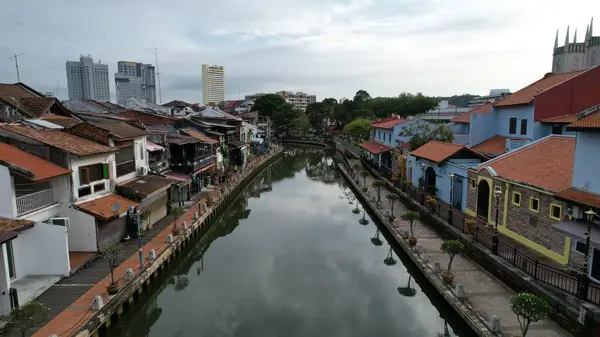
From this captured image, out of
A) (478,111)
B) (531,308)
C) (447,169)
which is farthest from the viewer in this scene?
(478,111)

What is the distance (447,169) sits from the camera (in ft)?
83.6

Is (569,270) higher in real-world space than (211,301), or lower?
higher

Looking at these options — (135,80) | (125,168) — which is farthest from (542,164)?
(135,80)

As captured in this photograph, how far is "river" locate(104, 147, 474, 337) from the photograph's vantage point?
1396 centimetres

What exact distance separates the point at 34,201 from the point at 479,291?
16.8 metres

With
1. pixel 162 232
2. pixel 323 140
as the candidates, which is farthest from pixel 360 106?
pixel 162 232

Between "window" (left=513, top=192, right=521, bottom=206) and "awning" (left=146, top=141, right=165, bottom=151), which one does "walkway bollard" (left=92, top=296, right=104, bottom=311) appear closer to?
"awning" (left=146, top=141, right=165, bottom=151)

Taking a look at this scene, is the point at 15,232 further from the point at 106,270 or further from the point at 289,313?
the point at 289,313

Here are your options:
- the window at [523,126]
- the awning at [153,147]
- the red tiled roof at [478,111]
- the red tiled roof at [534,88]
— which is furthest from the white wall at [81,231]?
the red tiled roof at [478,111]

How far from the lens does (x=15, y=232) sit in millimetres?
12523

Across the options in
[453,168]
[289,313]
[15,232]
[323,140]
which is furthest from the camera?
[323,140]

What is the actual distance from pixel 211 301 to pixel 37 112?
1487cm

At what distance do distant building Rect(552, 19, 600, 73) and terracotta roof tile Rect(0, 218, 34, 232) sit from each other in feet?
277

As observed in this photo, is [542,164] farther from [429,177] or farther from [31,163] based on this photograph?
[31,163]
